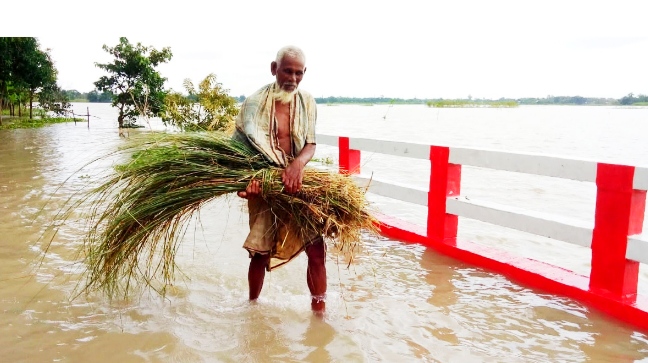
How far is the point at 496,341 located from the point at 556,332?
392mm

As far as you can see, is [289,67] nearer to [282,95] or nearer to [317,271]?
[282,95]

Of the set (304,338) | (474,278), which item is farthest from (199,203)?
(474,278)

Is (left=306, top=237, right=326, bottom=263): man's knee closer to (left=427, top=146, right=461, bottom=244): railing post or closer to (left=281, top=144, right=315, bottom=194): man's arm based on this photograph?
(left=281, top=144, right=315, bottom=194): man's arm

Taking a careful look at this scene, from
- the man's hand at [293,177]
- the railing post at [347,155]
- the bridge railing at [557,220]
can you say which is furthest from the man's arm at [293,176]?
the railing post at [347,155]

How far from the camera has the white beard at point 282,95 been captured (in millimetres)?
2854

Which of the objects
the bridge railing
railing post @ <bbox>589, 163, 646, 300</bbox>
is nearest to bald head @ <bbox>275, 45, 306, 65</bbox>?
the bridge railing

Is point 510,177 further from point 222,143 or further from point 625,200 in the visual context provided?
point 222,143

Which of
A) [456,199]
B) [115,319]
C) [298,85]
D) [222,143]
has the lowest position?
[115,319]

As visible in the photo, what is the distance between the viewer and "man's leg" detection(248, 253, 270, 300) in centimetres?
303

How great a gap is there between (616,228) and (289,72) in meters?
2.18

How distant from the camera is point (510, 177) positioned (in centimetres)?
1139

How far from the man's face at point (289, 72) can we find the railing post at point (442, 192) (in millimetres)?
1970

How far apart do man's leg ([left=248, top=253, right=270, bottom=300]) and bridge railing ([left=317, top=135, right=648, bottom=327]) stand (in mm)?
711

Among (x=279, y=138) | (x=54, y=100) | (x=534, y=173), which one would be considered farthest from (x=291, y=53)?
(x=54, y=100)
